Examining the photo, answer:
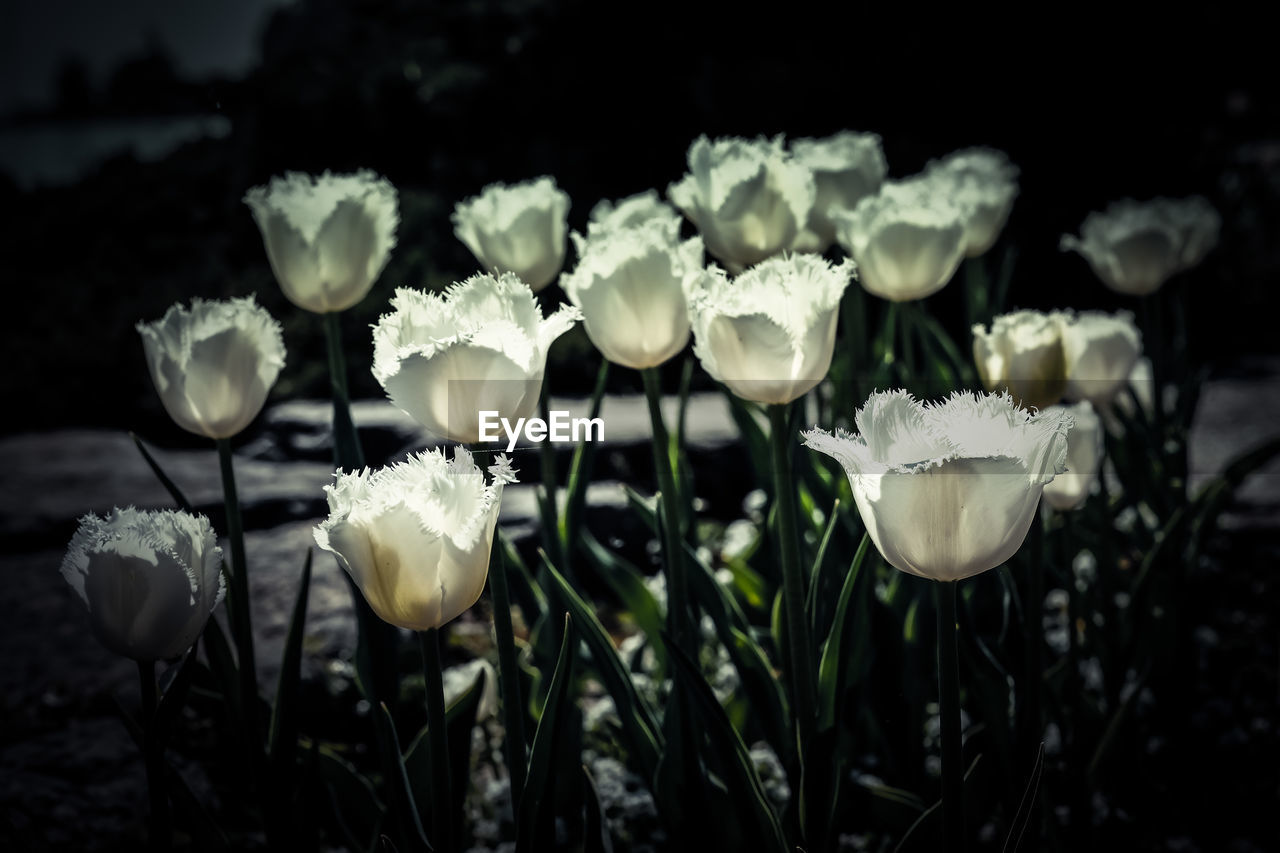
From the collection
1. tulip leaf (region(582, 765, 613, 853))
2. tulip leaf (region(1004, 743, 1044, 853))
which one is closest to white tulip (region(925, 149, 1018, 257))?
tulip leaf (region(1004, 743, 1044, 853))

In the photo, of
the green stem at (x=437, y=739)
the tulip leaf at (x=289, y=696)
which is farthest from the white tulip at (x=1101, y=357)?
the tulip leaf at (x=289, y=696)

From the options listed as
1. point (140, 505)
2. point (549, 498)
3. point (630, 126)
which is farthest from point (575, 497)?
point (630, 126)

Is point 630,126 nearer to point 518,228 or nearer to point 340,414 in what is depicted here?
point 518,228

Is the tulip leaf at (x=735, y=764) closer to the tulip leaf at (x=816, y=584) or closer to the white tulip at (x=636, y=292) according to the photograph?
the tulip leaf at (x=816, y=584)

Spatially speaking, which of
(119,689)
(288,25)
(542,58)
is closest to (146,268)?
(288,25)

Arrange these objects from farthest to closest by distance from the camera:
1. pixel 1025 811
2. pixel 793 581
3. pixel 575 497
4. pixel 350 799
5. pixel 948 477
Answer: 1. pixel 575 497
2. pixel 350 799
3. pixel 793 581
4. pixel 1025 811
5. pixel 948 477

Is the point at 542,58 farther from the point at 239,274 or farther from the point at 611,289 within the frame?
the point at 611,289

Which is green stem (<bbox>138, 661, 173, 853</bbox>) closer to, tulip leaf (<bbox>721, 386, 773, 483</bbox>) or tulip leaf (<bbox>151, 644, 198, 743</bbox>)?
tulip leaf (<bbox>151, 644, 198, 743</bbox>)
